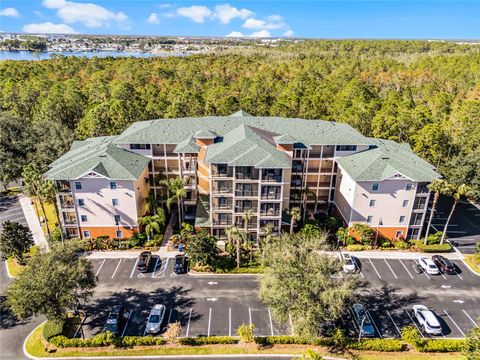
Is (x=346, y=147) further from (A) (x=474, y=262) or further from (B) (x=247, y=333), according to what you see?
(B) (x=247, y=333)

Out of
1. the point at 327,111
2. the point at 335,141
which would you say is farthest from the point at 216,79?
the point at 335,141

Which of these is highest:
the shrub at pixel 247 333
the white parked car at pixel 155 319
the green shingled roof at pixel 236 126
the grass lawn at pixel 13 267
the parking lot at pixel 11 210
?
the green shingled roof at pixel 236 126

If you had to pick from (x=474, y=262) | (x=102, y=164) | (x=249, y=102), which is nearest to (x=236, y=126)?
(x=102, y=164)

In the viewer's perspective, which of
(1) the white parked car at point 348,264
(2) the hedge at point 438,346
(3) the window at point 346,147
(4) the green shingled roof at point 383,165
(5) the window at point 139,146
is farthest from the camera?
(3) the window at point 346,147

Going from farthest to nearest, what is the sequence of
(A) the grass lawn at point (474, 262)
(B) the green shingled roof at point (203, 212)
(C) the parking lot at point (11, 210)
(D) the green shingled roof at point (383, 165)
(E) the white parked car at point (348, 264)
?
(C) the parking lot at point (11, 210) < (B) the green shingled roof at point (203, 212) < (D) the green shingled roof at point (383, 165) < (A) the grass lawn at point (474, 262) < (E) the white parked car at point (348, 264)

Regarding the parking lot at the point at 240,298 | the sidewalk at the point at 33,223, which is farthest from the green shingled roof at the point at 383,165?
the sidewalk at the point at 33,223

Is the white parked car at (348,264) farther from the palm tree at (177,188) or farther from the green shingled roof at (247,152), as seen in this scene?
the palm tree at (177,188)
